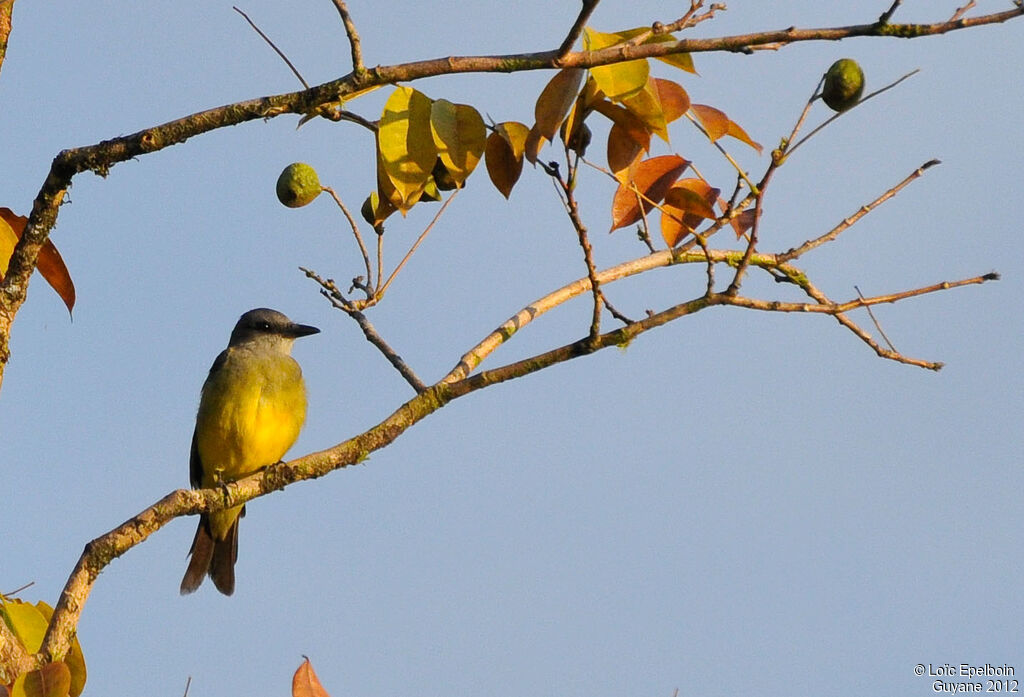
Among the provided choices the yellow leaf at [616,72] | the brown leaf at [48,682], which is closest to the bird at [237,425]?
the brown leaf at [48,682]

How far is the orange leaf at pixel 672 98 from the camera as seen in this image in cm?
332


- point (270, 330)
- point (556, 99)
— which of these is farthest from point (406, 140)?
point (270, 330)

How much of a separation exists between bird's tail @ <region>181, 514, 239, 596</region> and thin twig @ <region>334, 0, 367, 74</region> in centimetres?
415

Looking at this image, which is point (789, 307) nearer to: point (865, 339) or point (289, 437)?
point (865, 339)

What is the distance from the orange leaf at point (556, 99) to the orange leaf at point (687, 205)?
0.60m

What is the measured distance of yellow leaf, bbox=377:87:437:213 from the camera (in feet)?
10.9

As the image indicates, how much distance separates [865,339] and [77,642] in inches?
Answer: 97.7

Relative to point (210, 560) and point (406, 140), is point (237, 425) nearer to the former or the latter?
point (210, 560)

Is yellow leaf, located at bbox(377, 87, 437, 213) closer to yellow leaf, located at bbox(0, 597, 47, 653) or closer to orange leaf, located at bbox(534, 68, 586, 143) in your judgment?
orange leaf, located at bbox(534, 68, 586, 143)

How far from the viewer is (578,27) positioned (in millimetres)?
2934

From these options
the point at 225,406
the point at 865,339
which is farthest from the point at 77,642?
the point at 225,406

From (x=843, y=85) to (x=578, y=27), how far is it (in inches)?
26.9

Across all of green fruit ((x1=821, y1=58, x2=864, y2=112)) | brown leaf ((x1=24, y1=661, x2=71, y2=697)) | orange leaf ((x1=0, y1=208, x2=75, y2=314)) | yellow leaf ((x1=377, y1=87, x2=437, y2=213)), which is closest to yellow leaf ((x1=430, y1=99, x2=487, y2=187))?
yellow leaf ((x1=377, y1=87, x2=437, y2=213))

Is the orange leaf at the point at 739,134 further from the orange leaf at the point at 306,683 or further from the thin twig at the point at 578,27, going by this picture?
the orange leaf at the point at 306,683
